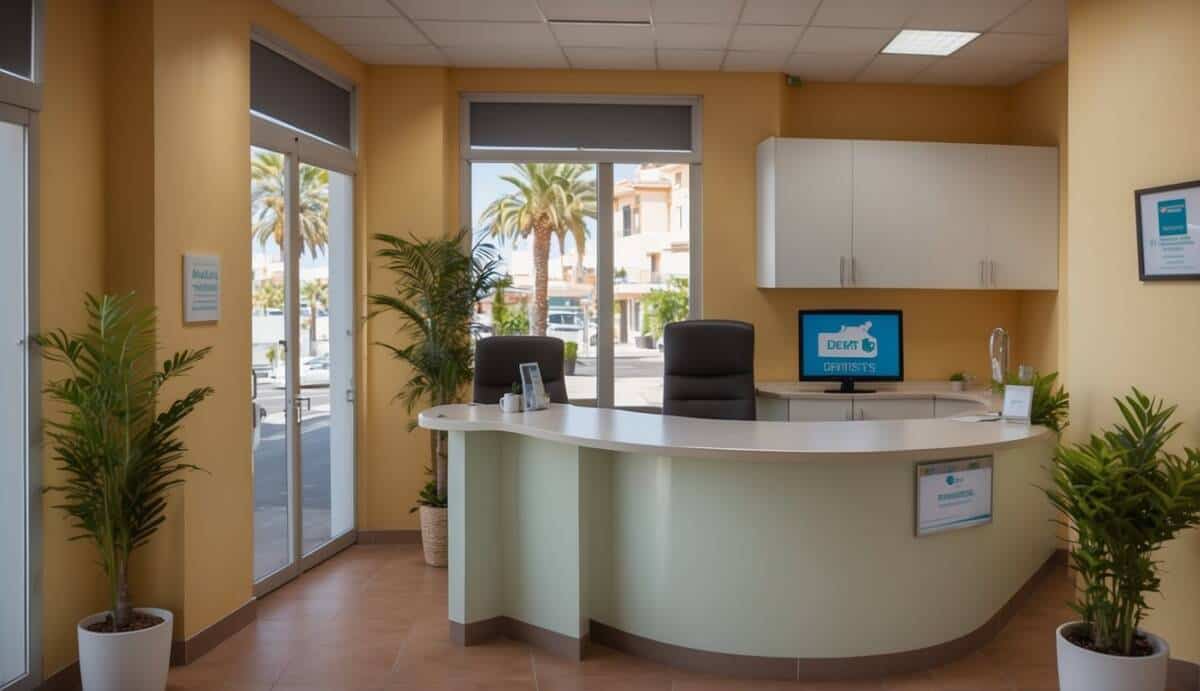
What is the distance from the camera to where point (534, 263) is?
6199 millimetres

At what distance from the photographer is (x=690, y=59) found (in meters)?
5.91

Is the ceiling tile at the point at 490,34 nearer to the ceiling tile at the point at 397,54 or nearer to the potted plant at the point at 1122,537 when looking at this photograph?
the ceiling tile at the point at 397,54

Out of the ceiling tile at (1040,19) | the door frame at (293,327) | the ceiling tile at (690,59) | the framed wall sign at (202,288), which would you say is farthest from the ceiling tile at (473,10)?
the ceiling tile at (1040,19)

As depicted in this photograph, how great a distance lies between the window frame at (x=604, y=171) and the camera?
6160mm

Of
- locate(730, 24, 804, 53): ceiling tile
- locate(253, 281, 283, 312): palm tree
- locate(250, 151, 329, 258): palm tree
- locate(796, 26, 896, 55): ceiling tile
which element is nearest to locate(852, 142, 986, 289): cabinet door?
locate(796, 26, 896, 55): ceiling tile

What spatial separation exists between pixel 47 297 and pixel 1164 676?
Result: 4.11 m

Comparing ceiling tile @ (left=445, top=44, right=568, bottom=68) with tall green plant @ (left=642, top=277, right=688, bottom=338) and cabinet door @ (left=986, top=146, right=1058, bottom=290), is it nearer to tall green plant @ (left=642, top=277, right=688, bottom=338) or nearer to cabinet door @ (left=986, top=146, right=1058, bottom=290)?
tall green plant @ (left=642, top=277, right=688, bottom=338)

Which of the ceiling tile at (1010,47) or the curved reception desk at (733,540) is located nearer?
the curved reception desk at (733,540)

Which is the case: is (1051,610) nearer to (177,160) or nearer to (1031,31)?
(1031,31)

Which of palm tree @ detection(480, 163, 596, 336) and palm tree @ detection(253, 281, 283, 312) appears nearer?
palm tree @ detection(253, 281, 283, 312)

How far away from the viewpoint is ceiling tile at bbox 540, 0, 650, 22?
4.82 meters

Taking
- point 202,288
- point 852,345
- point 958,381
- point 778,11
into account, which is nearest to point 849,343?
point 852,345

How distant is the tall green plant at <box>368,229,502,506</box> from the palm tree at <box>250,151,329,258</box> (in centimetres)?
35

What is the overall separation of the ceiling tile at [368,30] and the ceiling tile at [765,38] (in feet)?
5.87
